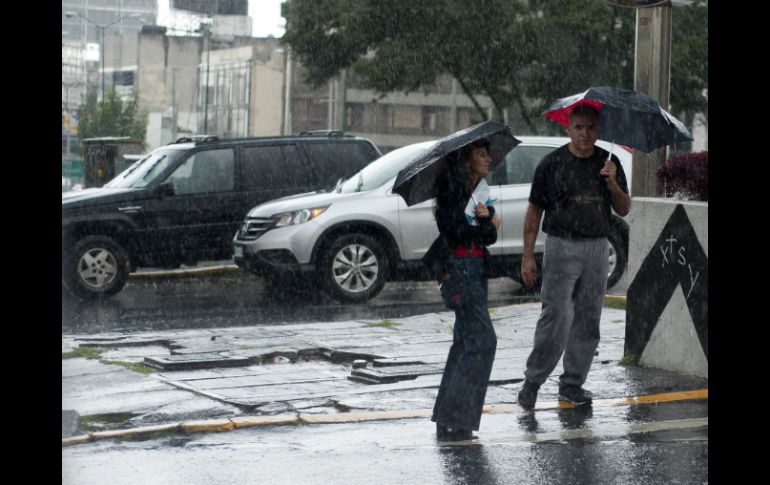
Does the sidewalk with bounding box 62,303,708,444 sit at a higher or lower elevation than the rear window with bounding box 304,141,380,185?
lower

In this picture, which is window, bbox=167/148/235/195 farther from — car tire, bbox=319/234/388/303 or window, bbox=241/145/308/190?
car tire, bbox=319/234/388/303

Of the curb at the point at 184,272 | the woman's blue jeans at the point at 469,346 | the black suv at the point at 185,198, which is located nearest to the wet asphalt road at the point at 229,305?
the curb at the point at 184,272

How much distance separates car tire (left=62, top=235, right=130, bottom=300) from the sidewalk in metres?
2.80

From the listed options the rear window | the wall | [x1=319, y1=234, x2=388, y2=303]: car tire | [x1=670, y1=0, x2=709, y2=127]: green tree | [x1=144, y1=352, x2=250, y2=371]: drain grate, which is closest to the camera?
[x1=144, y1=352, x2=250, y2=371]: drain grate

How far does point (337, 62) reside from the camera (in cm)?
3259

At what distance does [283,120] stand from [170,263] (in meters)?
67.1

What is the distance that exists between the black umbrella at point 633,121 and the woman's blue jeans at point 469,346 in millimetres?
1202

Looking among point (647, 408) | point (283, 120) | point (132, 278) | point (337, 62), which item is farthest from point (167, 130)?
point (647, 408)

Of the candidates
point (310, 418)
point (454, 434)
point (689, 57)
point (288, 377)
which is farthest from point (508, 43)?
point (454, 434)

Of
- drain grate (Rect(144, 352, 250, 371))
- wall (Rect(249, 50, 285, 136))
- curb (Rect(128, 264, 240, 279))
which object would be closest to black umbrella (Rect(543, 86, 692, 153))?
drain grate (Rect(144, 352, 250, 371))

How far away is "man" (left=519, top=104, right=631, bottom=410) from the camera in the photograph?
6883mm

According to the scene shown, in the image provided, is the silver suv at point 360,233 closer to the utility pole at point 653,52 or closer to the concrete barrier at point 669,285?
the utility pole at point 653,52

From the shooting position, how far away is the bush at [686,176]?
776 centimetres
